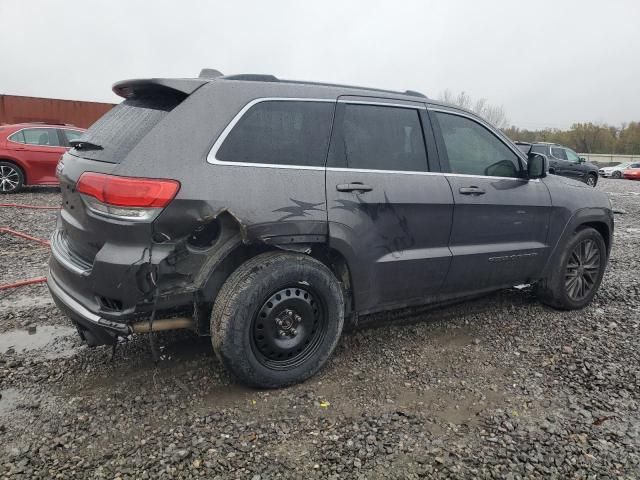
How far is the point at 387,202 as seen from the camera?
308 cm

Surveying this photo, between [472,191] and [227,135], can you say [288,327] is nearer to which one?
[227,135]

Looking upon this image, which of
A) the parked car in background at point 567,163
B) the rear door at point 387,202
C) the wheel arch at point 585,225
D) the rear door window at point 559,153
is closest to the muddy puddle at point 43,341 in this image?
the rear door at point 387,202

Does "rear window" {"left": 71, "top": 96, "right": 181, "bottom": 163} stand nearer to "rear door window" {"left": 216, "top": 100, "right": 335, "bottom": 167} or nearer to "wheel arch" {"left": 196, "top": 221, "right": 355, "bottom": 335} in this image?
"rear door window" {"left": 216, "top": 100, "right": 335, "bottom": 167}

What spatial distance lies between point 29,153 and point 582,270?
10.6 m

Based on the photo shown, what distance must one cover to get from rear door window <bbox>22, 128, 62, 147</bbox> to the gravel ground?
7.70 m

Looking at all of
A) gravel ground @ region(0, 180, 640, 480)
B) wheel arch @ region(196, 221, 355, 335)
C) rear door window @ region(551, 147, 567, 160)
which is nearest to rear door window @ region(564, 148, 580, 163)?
rear door window @ region(551, 147, 567, 160)

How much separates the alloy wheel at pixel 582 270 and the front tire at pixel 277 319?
8.34ft

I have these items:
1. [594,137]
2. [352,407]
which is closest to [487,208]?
[352,407]

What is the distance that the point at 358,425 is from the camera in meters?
2.57

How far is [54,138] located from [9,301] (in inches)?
295

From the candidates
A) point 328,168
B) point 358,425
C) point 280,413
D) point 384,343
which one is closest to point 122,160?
point 328,168

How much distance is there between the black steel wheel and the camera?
277cm

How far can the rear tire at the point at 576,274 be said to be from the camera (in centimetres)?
423

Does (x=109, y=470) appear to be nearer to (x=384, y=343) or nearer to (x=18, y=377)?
(x=18, y=377)
